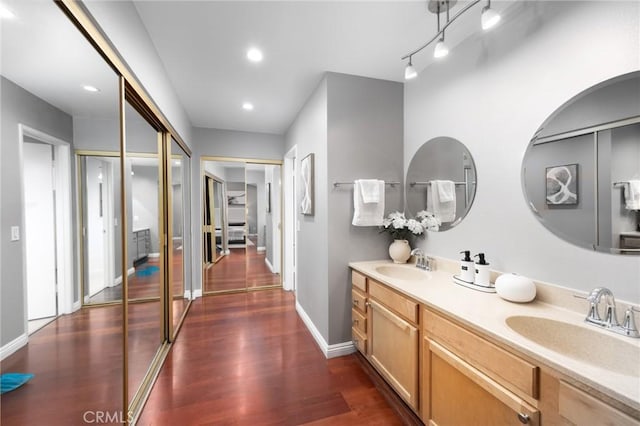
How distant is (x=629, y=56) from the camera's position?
1116mm

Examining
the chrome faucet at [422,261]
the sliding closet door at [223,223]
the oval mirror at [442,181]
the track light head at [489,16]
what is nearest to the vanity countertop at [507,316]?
the chrome faucet at [422,261]

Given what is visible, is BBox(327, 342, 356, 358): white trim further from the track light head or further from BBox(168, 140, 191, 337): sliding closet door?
the track light head

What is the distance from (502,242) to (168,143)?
2980mm

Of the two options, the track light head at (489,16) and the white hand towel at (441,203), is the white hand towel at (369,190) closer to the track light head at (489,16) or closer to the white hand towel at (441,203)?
the white hand towel at (441,203)

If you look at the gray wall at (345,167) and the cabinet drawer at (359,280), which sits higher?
the gray wall at (345,167)

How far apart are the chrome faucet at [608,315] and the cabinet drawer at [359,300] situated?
1336 mm

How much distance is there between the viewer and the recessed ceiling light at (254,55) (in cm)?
201

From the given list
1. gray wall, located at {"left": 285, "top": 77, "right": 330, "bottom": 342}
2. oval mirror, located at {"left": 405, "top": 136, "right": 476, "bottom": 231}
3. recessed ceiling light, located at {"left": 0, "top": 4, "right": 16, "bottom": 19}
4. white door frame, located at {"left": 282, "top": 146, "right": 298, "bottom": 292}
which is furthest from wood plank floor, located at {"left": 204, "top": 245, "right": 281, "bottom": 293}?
recessed ceiling light, located at {"left": 0, "top": 4, "right": 16, "bottom": 19}

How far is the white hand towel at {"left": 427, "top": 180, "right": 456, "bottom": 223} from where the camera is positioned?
6.72 ft

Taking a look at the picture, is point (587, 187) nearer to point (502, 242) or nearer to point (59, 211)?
point (502, 242)

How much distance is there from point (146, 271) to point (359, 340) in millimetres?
1883

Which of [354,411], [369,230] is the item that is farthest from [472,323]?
[369,230]

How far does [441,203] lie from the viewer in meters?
2.16

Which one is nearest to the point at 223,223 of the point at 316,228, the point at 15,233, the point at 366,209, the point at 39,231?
the point at 316,228
